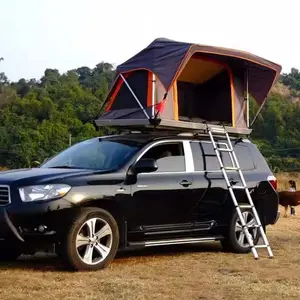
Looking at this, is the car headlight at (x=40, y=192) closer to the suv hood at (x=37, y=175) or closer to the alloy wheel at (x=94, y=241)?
the suv hood at (x=37, y=175)

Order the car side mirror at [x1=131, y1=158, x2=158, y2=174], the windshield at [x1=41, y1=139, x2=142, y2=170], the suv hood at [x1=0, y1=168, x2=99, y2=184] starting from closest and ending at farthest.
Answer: the suv hood at [x1=0, y1=168, x2=99, y2=184], the car side mirror at [x1=131, y1=158, x2=158, y2=174], the windshield at [x1=41, y1=139, x2=142, y2=170]

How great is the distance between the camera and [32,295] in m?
6.31

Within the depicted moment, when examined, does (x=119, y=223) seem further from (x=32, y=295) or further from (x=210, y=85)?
(x=210, y=85)

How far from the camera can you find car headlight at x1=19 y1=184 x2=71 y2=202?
770 cm

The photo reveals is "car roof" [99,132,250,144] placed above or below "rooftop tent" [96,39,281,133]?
below

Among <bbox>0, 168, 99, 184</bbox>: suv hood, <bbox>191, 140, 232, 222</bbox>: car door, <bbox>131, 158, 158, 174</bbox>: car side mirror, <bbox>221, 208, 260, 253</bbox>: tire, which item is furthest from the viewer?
<bbox>221, 208, 260, 253</bbox>: tire

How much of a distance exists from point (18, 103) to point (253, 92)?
4994cm

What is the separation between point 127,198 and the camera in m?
8.38

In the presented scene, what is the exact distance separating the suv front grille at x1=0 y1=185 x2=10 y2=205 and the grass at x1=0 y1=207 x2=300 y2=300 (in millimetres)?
764

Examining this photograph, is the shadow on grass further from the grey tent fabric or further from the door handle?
the grey tent fabric

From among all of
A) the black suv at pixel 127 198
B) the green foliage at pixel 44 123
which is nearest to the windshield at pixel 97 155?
the black suv at pixel 127 198

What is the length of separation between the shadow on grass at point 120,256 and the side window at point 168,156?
120cm

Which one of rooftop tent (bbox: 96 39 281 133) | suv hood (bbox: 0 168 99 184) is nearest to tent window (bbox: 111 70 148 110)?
rooftop tent (bbox: 96 39 281 133)

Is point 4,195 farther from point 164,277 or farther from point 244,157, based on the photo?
point 244,157
